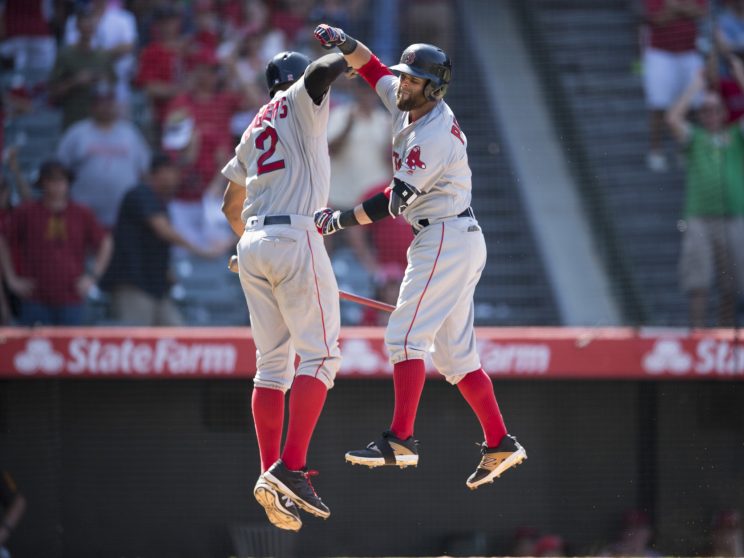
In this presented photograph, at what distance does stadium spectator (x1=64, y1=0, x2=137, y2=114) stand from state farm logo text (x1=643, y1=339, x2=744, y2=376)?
13.6 feet

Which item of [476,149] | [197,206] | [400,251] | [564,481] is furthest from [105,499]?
[476,149]

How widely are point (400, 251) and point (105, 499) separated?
2573mm

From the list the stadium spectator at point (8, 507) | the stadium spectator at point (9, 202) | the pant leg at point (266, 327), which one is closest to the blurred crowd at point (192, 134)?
the stadium spectator at point (9, 202)

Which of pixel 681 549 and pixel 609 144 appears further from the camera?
pixel 609 144

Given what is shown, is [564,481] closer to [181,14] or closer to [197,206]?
[197,206]

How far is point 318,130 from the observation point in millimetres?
4621

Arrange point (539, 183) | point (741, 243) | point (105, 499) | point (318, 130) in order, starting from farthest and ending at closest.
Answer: point (539, 183) → point (741, 243) → point (105, 499) → point (318, 130)

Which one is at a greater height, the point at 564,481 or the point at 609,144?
the point at 609,144

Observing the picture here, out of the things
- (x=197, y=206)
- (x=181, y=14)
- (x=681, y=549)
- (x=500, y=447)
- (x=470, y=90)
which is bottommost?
(x=681, y=549)

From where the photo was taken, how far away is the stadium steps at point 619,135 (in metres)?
7.71

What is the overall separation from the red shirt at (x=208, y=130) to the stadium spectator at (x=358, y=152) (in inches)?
30.1

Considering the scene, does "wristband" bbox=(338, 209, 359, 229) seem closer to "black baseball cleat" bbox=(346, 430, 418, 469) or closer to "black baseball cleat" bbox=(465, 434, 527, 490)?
"black baseball cleat" bbox=(346, 430, 418, 469)

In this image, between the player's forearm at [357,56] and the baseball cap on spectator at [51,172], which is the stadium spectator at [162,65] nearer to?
the baseball cap on spectator at [51,172]

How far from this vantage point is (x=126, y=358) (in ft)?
22.8
